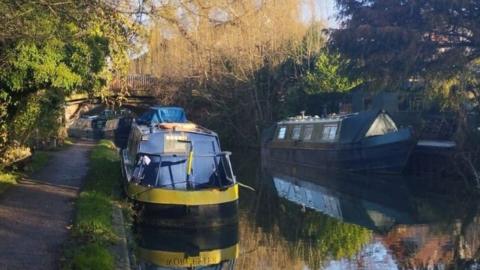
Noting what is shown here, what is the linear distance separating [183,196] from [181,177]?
1.68 meters

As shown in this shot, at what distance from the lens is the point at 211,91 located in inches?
1702

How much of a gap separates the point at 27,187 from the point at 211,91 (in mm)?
27363

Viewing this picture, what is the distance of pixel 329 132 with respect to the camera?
2888 cm

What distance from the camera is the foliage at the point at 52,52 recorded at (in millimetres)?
9805

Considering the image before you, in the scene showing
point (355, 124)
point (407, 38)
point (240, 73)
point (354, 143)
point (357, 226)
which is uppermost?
point (407, 38)

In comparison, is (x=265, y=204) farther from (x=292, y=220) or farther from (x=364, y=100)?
(x=364, y=100)

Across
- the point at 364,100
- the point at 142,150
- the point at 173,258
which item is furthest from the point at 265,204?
the point at 364,100

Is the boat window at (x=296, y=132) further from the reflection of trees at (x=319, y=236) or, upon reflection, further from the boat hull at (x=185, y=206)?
the boat hull at (x=185, y=206)

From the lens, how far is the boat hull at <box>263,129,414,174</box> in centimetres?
2594

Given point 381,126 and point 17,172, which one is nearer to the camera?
point 17,172

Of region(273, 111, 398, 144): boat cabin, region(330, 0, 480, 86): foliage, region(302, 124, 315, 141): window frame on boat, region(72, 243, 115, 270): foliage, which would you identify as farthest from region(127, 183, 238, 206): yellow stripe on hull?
region(302, 124, 315, 141): window frame on boat

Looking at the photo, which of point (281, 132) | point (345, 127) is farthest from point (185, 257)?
point (281, 132)

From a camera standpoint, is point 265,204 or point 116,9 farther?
point 265,204

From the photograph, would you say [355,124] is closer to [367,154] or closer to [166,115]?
[367,154]
